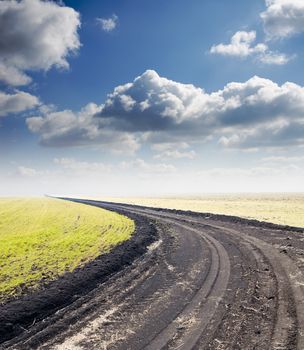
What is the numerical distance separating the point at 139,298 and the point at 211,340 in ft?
11.2

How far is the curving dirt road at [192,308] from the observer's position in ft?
23.7

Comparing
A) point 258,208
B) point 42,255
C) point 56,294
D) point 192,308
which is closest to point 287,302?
point 192,308

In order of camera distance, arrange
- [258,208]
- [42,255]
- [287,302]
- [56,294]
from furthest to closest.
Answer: [258,208]
[42,255]
[56,294]
[287,302]

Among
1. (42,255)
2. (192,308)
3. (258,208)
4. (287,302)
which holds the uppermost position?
(258,208)

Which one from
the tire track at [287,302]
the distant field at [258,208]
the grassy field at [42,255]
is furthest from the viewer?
the distant field at [258,208]

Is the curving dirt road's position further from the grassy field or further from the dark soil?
the grassy field

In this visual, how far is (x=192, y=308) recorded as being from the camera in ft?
29.7

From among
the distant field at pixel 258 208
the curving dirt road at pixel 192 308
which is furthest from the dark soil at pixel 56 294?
the distant field at pixel 258 208

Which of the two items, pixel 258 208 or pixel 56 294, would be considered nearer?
pixel 56 294

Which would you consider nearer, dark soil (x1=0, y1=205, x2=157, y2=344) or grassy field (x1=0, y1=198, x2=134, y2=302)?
dark soil (x1=0, y1=205, x2=157, y2=344)

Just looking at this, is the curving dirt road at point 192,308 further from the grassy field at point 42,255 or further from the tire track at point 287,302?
the grassy field at point 42,255

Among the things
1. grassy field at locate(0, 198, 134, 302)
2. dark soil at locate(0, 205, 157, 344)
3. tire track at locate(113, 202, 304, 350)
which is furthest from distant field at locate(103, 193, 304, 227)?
Answer: dark soil at locate(0, 205, 157, 344)

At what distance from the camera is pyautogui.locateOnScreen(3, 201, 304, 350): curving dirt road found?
7.24m

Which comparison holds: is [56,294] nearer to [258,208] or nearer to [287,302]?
[287,302]
